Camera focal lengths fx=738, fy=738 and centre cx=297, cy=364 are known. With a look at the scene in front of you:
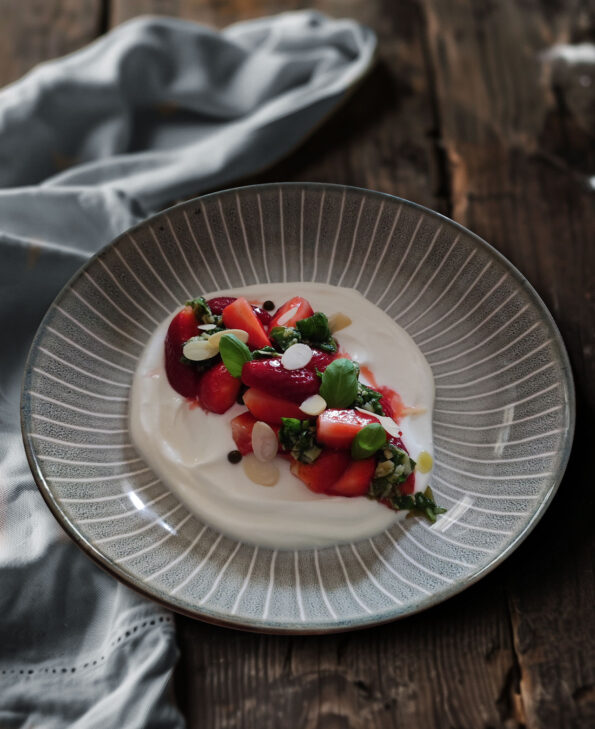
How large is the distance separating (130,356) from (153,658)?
68cm

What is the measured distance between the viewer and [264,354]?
1.59 meters

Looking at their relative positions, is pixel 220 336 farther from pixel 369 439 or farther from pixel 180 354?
pixel 369 439

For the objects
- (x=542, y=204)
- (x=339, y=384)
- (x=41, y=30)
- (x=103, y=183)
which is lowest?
(x=542, y=204)

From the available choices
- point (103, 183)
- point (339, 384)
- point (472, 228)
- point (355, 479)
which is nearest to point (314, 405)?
point (339, 384)

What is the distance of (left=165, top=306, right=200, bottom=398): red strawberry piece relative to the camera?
5.36ft

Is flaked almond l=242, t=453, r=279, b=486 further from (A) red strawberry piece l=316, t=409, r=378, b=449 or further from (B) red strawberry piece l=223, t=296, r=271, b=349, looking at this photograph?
(B) red strawberry piece l=223, t=296, r=271, b=349

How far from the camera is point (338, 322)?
1.76 meters

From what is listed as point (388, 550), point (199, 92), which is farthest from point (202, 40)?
point (388, 550)

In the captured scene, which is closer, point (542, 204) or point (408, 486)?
point (408, 486)

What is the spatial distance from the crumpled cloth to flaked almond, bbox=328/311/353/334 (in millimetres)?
622

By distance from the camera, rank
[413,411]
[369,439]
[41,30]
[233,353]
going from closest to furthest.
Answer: [369,439]
[233,353]
[413,411]
[41,30]

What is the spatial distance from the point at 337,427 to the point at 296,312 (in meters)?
0.35

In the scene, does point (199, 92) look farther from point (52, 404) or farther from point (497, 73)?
point (52, 404)

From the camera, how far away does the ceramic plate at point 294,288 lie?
1409 millimetres
